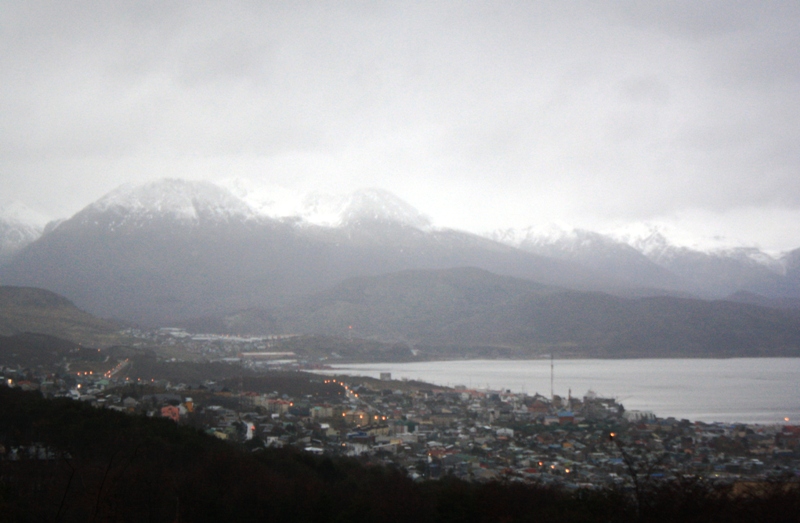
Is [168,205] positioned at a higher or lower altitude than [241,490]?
higher

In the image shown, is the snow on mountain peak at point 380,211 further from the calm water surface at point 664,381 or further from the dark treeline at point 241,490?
the dark treeline at point 241,490

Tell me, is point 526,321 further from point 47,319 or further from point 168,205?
point 168,205

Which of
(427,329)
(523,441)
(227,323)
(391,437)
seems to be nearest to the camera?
(523,441)

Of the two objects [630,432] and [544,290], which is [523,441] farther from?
[544,290]

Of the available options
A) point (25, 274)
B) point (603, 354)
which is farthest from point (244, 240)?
point (603, 354)

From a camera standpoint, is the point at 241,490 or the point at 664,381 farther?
the point at 664,381

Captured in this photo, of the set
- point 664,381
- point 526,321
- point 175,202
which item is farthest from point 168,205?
point 664,381
